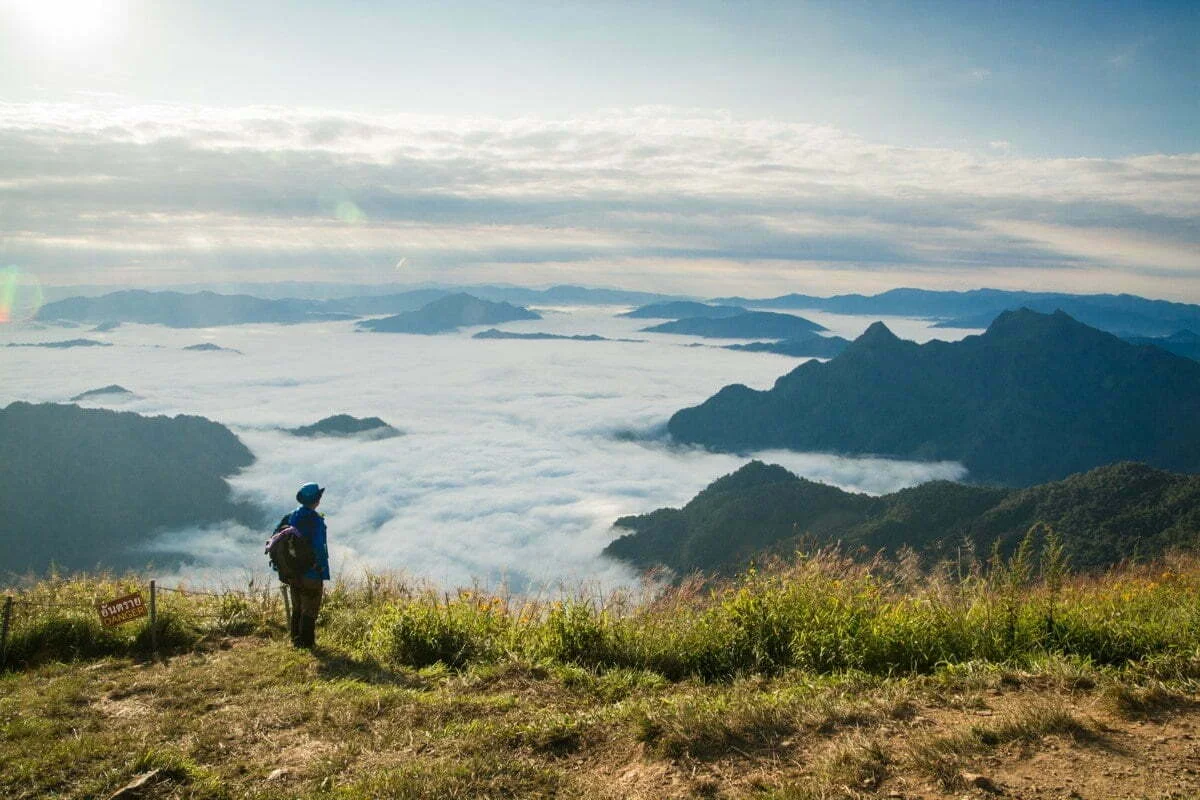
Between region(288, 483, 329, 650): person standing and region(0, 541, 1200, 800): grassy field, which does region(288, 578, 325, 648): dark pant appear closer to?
region(288, 483, 329, 650): person standing

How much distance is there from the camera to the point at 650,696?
5910mm

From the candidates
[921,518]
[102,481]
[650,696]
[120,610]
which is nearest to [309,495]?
[120,610]

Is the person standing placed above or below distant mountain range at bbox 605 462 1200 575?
above

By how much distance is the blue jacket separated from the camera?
26.2ft

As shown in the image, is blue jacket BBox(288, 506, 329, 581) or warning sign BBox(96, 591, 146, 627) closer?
warning sign BBox(96, 591, 146, 627)

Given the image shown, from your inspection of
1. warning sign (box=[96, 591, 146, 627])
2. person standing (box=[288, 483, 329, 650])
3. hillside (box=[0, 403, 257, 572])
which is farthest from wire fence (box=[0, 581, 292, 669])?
hillside (box=[0, 403, 257, 572])

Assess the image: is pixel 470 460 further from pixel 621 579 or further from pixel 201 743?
pixel 201 743

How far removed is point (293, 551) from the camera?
7.93 metres

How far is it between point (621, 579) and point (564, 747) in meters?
83.3

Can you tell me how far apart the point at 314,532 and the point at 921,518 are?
254 feet

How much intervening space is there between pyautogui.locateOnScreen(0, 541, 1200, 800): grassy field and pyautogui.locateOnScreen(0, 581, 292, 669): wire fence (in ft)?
0.25

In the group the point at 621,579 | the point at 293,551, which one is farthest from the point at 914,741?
the point at 621,579

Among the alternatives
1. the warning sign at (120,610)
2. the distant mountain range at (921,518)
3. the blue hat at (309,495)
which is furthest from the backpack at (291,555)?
the distant mountain range at (921,518)

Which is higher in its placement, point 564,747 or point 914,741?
point 914,741
